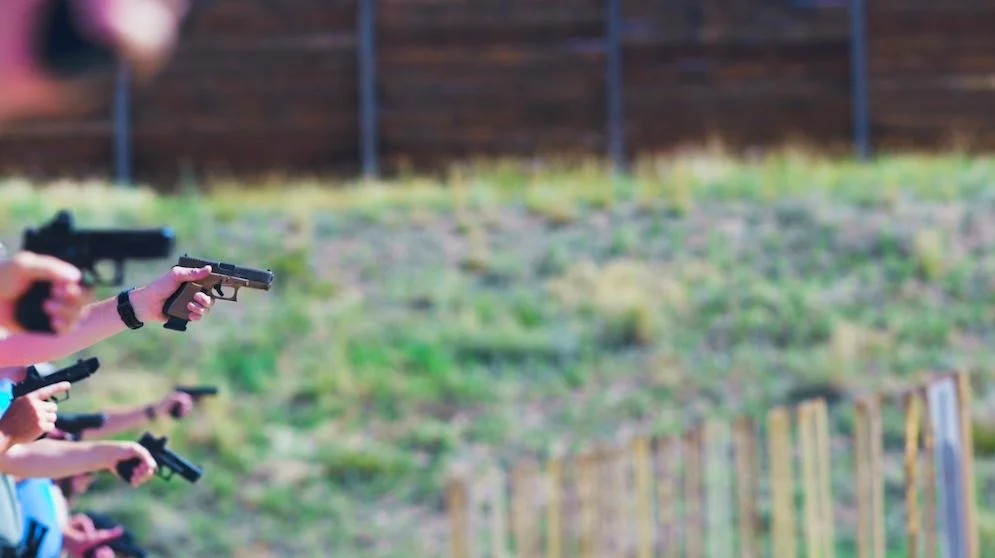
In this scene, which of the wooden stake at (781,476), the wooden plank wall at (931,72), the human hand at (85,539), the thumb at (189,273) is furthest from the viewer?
the wooden plank wall at (931,72)

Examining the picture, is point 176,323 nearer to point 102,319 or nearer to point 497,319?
point 102,319

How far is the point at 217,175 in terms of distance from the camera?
16625 mm

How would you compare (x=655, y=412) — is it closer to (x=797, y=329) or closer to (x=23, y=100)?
(x=797, y=329)

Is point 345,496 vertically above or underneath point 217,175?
underneath

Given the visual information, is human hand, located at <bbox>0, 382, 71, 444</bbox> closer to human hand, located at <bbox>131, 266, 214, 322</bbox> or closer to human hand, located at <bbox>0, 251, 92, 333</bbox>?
human hand, located at <bbox>131, 266, 214, 322</bbox>

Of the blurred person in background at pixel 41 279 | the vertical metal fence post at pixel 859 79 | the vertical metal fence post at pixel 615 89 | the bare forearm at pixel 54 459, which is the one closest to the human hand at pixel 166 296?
the blurred person in background at pixel 41 279

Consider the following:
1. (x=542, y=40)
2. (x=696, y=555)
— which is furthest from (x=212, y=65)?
(x=696, y=555)

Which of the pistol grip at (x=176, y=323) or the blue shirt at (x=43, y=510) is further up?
the pistol grip at (x=176, y=323)

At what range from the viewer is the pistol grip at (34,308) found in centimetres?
196

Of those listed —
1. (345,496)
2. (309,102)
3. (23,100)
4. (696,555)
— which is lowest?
(345,496)

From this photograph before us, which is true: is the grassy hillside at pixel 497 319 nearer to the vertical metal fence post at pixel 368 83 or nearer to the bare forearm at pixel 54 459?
the vertical metal fence post at pixel 368 83

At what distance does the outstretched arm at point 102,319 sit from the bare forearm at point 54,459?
601mm

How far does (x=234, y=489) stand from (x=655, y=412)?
2.71m

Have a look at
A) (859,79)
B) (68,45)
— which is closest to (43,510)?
(68,45)
